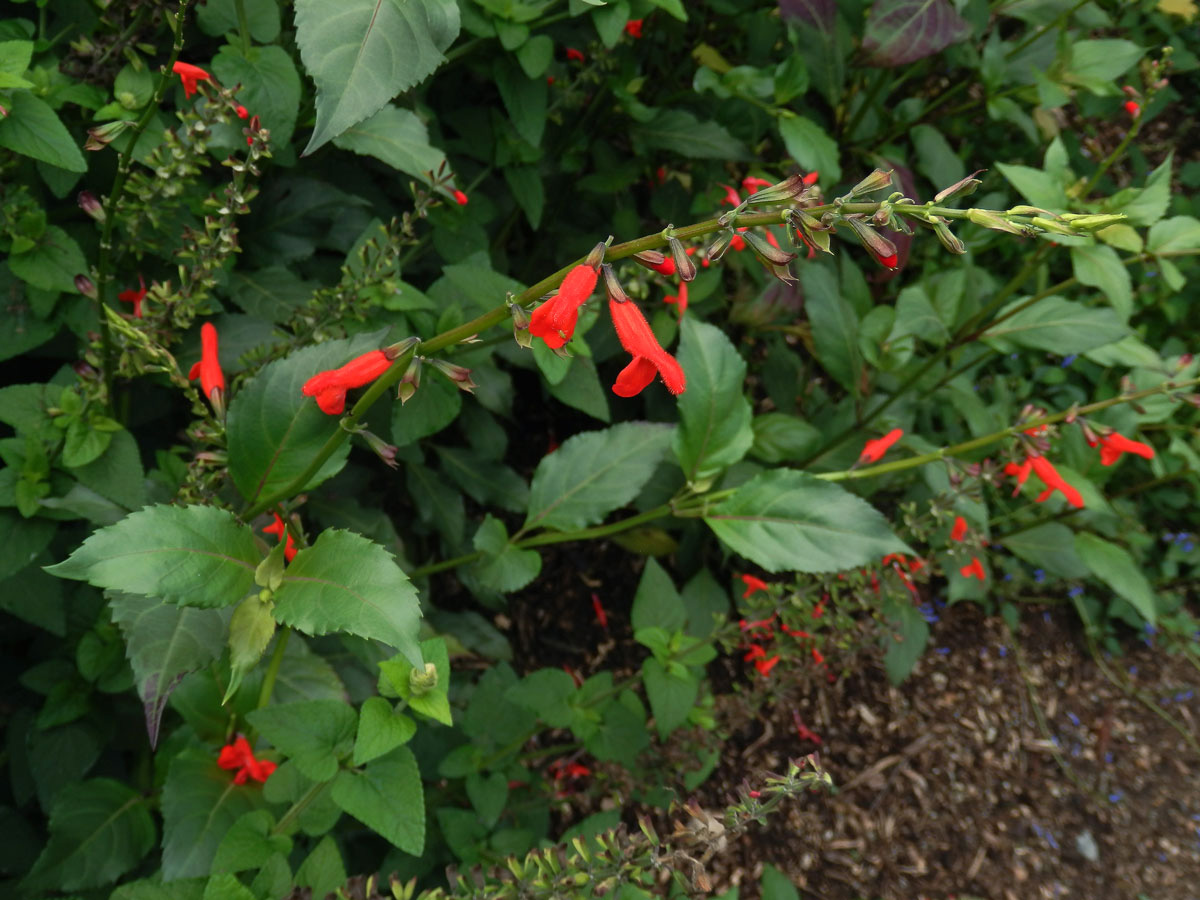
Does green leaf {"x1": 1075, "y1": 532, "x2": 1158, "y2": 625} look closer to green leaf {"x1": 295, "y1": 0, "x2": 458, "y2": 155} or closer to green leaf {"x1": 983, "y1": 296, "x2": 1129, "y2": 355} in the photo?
green leaf {"x1": 983, "y1": 296, "x2": 1129, "y2": 355}

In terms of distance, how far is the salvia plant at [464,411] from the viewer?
1183 mm

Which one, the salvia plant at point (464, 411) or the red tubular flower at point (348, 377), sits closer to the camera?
the red tubular flower at point (348, 377)

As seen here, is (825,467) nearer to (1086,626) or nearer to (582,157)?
(582,157)

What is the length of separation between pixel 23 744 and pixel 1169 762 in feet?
12.2

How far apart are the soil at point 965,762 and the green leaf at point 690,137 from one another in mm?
1326

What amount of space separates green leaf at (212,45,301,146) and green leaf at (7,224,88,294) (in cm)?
42

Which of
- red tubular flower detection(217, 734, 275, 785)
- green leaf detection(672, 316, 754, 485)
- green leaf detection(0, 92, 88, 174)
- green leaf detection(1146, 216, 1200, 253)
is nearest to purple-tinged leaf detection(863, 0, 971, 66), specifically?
green leaf detection(1146, 216, 1200, 253)

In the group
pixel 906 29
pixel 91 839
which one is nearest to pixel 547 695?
pixel 91 839

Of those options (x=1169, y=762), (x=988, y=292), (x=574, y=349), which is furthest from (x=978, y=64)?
(x=1169, y=762)

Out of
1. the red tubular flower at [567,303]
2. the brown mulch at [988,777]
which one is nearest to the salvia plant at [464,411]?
the red tubular flower at [567,303]

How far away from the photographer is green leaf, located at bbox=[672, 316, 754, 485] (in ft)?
5.86

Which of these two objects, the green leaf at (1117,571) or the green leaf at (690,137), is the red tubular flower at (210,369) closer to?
the green leaf at (690,137)

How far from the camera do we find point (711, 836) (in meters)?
1.18

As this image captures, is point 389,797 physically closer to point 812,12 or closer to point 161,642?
point 161,642
